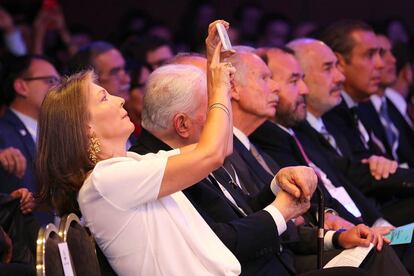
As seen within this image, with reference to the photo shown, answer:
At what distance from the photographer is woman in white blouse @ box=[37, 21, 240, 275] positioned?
2953mm

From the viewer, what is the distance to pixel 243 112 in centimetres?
432

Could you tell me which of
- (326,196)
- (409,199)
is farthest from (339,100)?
(326,196)

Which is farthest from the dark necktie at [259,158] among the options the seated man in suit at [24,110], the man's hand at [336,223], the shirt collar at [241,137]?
the seated man in suit at [24,110]

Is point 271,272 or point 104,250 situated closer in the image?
point 104,250

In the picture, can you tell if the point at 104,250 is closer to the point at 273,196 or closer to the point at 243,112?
the point at 273,196

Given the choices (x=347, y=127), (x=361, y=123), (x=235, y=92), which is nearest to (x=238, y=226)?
(x=235, y=92)

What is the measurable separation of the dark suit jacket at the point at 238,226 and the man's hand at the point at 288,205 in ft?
0.22

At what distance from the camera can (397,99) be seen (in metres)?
7.01

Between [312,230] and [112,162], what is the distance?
120cm

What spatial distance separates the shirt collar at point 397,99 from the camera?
689 cm

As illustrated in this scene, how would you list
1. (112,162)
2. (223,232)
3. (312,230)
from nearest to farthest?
(112,162) < (223,232) < (312,230)

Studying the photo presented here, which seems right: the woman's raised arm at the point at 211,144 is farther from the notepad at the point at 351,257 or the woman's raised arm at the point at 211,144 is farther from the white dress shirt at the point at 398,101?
the white dress shirt at the point at 398,101

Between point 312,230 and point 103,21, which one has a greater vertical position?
point 103,21

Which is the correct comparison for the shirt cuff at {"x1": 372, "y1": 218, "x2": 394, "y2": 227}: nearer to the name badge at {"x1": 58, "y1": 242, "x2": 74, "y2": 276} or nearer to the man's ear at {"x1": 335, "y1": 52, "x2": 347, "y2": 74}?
the man's ear at {"x1": 335, "y1": 52, "x2": 347, "y2": 74}
